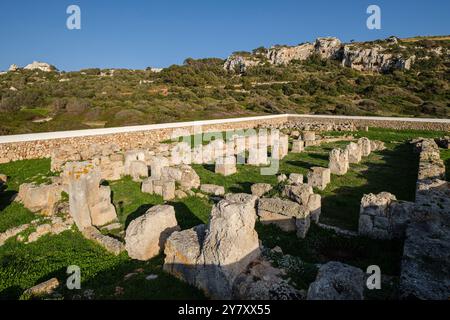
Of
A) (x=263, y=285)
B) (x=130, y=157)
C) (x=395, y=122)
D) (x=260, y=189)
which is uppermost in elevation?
(x=395, y=122)

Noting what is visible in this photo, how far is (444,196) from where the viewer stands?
811 centimetres

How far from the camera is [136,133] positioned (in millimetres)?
22656

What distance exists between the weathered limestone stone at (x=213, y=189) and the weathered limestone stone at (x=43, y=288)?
19.8ft

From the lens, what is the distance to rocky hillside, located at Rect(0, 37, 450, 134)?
104ft

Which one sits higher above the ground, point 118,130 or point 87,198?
point 118,130

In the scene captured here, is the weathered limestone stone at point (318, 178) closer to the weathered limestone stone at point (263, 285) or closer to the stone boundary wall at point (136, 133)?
the weathered limestone stone at point (263, 285)

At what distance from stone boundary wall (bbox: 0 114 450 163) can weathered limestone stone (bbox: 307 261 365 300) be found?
1790 cm

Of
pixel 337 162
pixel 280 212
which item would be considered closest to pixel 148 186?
pixel 280 212

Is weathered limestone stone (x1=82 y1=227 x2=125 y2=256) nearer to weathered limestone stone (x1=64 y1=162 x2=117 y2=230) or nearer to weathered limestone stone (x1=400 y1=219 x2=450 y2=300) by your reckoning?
weathered limestone stone (x1=64 y1=162 x2=117 y2=230)

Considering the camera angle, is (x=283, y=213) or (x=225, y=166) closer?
(x=283, y=213)

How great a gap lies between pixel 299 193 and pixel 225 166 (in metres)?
Result: 5.25

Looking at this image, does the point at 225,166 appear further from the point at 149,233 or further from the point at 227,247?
the point at 227,247

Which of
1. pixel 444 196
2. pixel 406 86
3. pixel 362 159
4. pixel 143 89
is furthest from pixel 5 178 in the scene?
pixel 406 86
